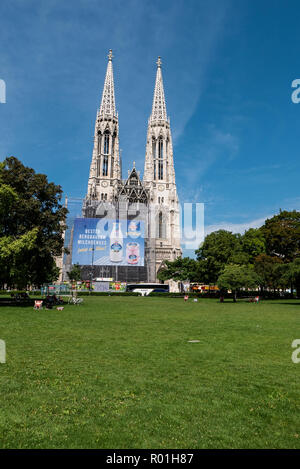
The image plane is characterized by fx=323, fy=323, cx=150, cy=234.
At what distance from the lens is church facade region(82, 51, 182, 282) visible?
3157 inches

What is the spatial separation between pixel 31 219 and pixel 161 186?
64.6m

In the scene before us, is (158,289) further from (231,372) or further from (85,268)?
(231,372)

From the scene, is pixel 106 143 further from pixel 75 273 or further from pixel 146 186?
pixel 75 273

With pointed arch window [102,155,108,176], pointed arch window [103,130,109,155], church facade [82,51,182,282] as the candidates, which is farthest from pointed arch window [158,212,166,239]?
pointed arch window [103,130,109,155]

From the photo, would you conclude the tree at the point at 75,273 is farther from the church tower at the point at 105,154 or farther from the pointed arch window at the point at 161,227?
the pointed arch window at the point at 161,227

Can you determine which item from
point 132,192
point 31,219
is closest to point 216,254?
point 31,219

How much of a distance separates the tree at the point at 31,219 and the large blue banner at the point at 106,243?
3548 centimetres

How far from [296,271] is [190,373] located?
2688 cm

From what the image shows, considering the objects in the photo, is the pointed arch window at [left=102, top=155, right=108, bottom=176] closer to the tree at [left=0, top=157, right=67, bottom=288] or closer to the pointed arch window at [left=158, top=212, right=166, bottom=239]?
the pointed arch window at [left=158, top=212, right=166, bottom=239]

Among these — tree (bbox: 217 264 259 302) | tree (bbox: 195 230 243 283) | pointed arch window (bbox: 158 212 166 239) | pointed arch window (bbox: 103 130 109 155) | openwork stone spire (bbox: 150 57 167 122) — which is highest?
openwork stone spire (bbox: 150 57 167 122)

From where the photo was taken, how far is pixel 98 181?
288ft

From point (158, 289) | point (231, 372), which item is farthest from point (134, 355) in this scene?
point (158, 289)

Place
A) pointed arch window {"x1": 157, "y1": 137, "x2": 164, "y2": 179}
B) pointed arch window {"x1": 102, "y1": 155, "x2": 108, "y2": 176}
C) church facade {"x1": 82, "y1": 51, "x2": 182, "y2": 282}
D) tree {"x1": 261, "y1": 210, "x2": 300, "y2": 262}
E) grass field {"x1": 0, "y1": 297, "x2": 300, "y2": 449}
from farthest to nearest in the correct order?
pointed arch window {"x1": 157, "y1": 137, "x2": 164, "y2": 179} → pointed arch window {"x1": 102, "y1": 155, "x2": 108, "y2": 176} → church facade {"x1": 82, "y1": 51, "x2": 182, "y2": 282} → tree {"x1": 261, "y1": 210, "x2": 300, "y2": 262} → grass field {"x1": 0, "y1": 297, "x2": 300, "y2": 449}

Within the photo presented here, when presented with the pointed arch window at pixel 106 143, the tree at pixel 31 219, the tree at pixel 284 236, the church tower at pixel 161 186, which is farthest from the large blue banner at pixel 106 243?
the tree at pixel 31 219
